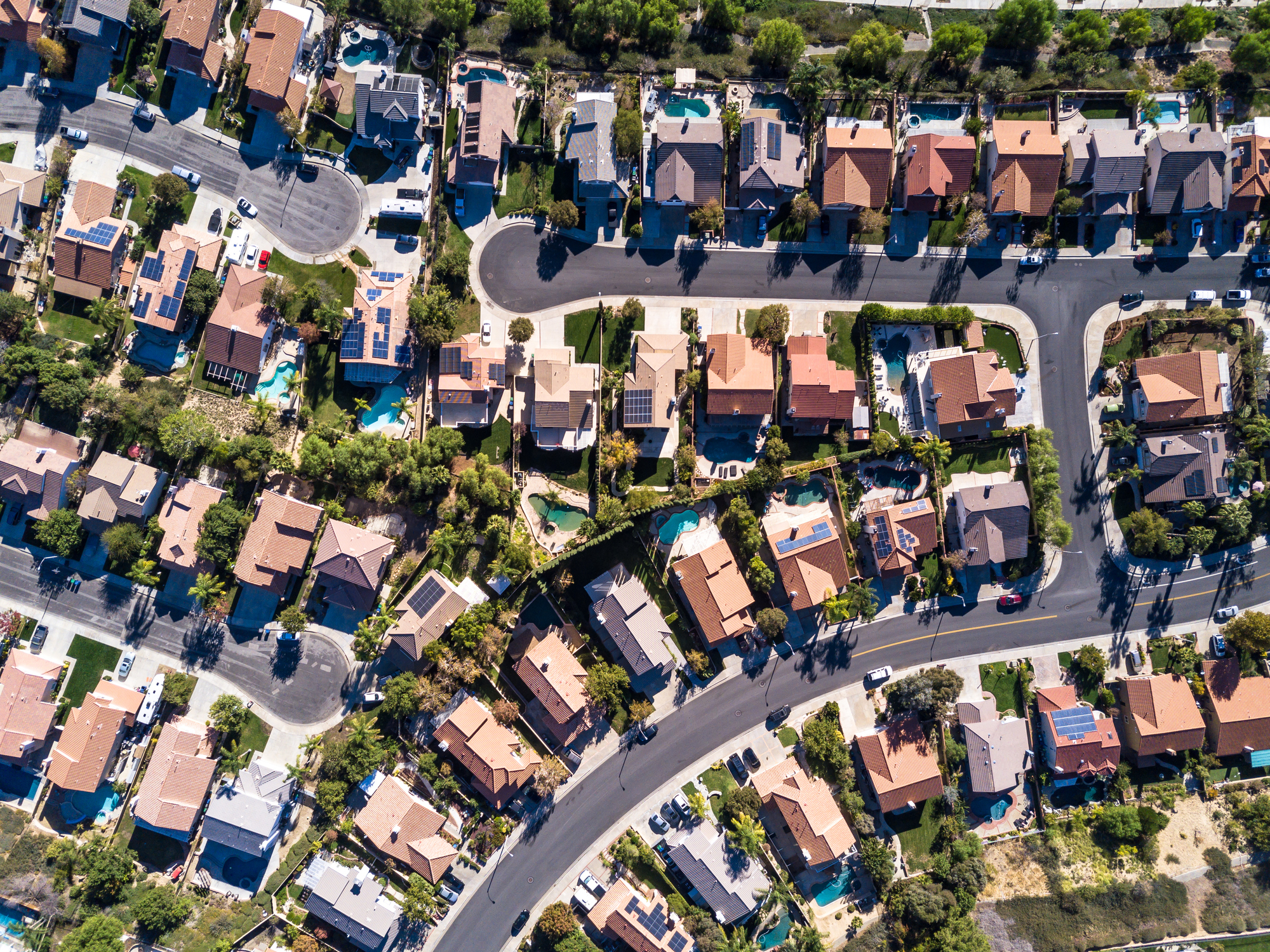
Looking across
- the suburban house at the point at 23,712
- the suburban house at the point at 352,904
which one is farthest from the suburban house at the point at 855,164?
the suburban house at the point at 23,712

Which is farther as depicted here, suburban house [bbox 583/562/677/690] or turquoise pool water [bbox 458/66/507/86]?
turquoise pool water [bbox 458/66/507/86]

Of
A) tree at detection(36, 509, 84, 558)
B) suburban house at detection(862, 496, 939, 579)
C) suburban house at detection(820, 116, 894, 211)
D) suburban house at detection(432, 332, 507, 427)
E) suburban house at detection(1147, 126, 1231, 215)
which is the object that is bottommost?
tree at detection(36, 509, 84, 558)

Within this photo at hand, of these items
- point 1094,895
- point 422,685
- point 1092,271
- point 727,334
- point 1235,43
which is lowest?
point 1094,895

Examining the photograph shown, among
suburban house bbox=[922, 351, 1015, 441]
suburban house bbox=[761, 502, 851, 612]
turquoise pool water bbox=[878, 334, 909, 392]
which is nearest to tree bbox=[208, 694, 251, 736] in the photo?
suburban house bbox=[761, 502, 851, 612]

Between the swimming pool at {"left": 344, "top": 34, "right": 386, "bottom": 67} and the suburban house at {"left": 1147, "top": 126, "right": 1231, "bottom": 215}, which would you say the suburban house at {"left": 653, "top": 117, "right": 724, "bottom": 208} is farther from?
the suburban house at {"left": 1147, "top": 126, "right": 1231, "bottom": 215}

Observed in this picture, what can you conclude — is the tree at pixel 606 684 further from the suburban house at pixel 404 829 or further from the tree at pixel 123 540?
the tree at pixel 123 540

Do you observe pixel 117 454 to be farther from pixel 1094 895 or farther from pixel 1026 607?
pixel 1094 895

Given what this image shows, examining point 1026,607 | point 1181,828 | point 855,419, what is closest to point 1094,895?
point 1181,828
